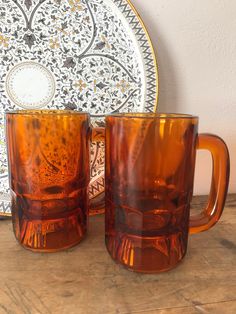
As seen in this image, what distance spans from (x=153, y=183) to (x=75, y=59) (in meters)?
0.29

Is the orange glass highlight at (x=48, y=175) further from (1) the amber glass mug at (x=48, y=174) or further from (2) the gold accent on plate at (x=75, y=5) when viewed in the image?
(2) the gold accent on plate at (x=75, y=5)

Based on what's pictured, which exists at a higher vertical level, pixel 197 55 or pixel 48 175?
pixel 197 55

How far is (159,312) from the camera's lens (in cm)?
29

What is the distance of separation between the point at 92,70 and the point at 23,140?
0.21m

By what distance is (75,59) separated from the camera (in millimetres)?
505

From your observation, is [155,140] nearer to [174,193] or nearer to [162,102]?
[174,193]

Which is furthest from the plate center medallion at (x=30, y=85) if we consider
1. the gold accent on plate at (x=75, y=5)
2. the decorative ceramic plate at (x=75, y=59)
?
the gold accent on plate at (x=75, y=5)

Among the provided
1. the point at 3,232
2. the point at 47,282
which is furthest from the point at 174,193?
the point at 3,232

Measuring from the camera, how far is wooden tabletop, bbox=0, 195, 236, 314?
0.30m

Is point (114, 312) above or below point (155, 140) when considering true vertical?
below

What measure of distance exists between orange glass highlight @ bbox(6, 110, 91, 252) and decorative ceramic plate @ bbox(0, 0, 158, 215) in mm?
118

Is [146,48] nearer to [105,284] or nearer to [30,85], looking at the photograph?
[30,85]

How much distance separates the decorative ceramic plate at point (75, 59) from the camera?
1.59 ft

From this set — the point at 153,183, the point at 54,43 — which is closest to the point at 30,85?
the point at 54,43
